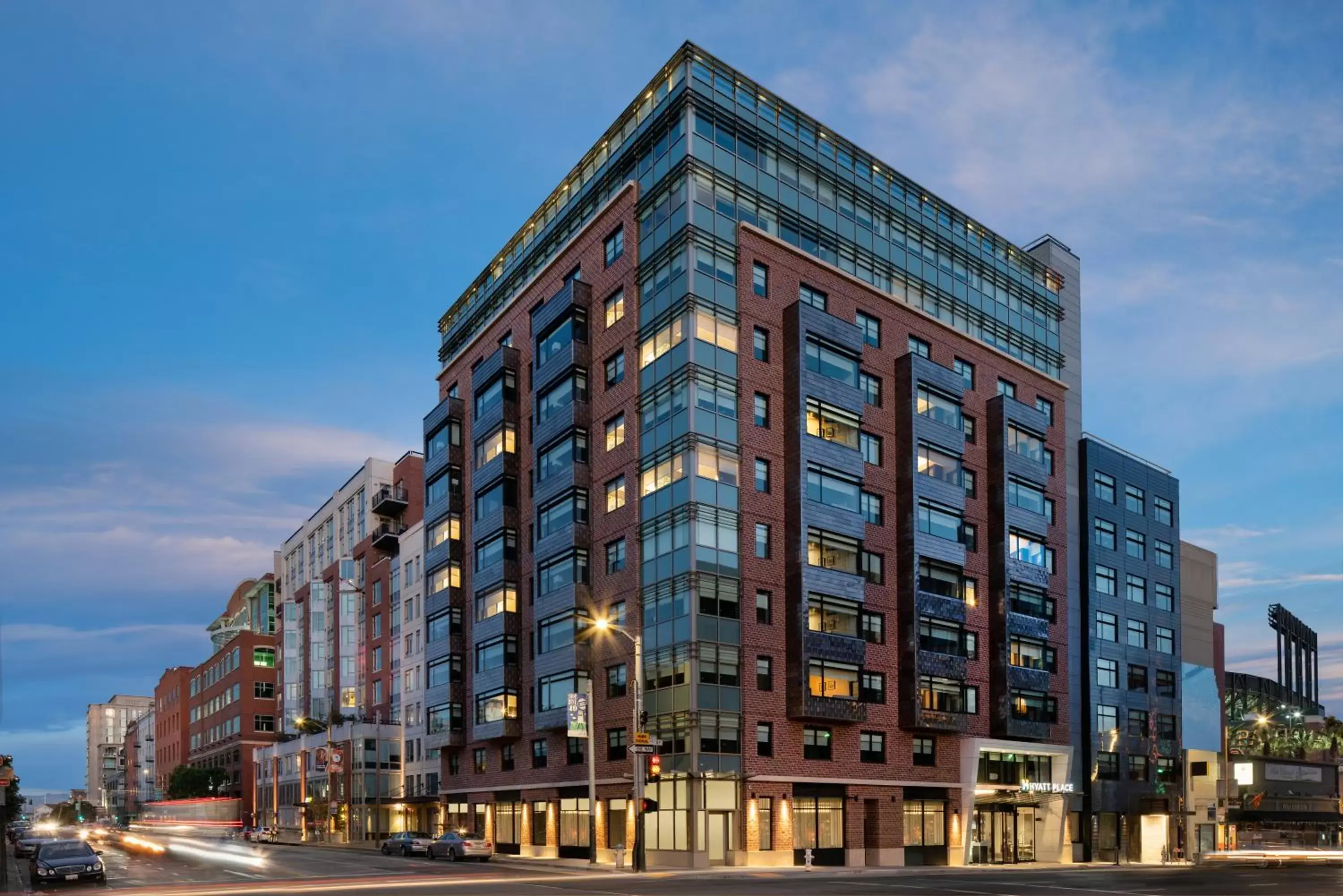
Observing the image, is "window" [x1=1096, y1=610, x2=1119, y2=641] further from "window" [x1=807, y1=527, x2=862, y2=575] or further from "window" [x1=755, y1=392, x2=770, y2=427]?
"window" [x1=755, y1=392, x2=770, y2=427]

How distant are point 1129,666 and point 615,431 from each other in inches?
1800

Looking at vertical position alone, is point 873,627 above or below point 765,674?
above

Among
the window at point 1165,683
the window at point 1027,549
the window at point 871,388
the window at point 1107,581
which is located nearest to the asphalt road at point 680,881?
the window at point 1027,549

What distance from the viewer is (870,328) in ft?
240

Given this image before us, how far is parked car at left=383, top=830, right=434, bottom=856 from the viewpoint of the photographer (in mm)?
74438

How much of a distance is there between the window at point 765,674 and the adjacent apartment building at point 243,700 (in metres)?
115

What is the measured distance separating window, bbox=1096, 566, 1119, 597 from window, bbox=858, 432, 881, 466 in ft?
85.6

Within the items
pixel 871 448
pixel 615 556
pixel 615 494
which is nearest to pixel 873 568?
pixel 871 448

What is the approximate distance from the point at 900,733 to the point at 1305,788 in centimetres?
6170

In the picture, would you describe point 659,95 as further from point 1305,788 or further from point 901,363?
point 1305,788

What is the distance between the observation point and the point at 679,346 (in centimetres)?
6231

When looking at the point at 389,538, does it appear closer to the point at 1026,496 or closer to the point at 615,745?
the point at 615,745

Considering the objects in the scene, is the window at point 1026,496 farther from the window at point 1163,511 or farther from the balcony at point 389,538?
the balcony at point 389,538

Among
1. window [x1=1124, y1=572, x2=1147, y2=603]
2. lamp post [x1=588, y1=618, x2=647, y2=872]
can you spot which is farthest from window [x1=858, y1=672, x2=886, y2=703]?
window [x1=1124, y1=572, x2=1147, y2=603]
